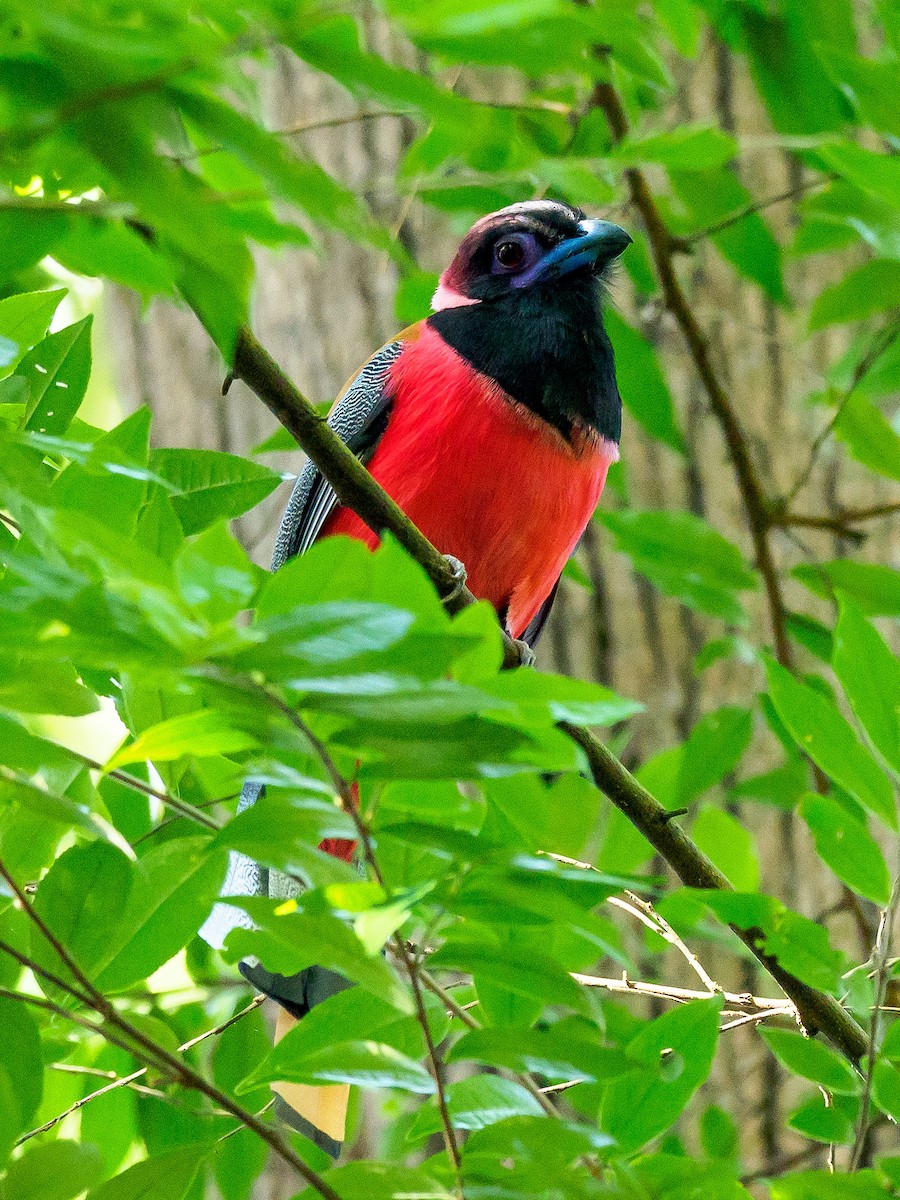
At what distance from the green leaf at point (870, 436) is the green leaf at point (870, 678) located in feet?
3.87

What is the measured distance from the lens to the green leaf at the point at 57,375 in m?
1.37

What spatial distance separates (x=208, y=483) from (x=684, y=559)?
1338 mm

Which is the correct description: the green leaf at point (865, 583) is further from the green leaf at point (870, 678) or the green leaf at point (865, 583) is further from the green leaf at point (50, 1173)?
the green leaf at point (50, 1173)

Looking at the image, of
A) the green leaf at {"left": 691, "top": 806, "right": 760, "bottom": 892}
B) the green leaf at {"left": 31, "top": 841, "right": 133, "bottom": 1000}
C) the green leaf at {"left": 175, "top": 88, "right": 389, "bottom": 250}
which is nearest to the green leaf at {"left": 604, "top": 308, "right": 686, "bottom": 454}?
the green leaf at {"left": 691, "top": 806, "right": 760, "bottom": 892}

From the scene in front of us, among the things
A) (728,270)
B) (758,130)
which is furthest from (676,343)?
(758,130)

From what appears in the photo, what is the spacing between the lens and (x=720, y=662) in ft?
12.0

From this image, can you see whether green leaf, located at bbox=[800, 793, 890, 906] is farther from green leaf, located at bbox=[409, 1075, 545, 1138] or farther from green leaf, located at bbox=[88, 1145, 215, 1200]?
green leaf, located at bbox=[88, 1145, 215, 1200]

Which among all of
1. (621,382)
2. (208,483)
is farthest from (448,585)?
(621,382)

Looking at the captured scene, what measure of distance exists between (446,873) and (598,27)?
0.84 meters

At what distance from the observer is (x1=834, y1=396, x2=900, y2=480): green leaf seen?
2.47 meters

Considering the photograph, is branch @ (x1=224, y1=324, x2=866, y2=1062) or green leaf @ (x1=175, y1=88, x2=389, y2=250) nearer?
green leaf @ (x1=175, y1=88, x2=389, y2=250)

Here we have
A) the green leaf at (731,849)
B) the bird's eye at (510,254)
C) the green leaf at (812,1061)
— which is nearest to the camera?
the green leaf at (812,1061)

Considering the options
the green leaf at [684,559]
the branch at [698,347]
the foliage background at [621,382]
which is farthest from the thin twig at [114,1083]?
the branch at [698,347]

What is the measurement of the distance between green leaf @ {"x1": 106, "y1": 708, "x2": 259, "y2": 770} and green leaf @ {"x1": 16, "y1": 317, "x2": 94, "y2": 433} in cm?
52
